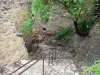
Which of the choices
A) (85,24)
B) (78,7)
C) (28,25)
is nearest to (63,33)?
(85,24)

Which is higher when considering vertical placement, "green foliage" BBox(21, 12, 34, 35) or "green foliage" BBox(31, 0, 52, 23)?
"green foliage" BBox(31, 0, 52, 23)

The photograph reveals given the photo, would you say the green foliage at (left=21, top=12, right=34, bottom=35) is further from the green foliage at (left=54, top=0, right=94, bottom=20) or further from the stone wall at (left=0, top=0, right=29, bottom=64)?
the green foliage at (left=54, top=0, right=94, bottom=20)

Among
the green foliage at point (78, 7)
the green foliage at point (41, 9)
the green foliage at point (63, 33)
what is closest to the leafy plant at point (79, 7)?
the green foliage at point (78, 7)

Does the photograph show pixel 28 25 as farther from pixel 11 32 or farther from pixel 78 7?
pixel 11 32

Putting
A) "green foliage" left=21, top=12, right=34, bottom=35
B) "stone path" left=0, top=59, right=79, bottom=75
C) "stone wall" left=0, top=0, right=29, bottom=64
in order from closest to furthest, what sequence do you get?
"stone path" left=0, top=59, right=79, bottom=75 → "green foliage" left=21, top=12, right=34, bottom=35 → "stone wall" left=0, top=0, right=29, bottom=64

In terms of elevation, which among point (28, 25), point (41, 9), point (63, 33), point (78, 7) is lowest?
point (63, 33)

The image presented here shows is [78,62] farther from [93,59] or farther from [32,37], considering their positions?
[32,37]

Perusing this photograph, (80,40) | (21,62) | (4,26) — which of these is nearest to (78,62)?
(80,40)

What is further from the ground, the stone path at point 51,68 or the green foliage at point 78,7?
the green foliage at point 78,7

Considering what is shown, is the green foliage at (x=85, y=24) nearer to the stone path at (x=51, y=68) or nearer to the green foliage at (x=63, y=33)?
the green foliage at (x=63, y=33)

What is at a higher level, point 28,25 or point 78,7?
point 78,7

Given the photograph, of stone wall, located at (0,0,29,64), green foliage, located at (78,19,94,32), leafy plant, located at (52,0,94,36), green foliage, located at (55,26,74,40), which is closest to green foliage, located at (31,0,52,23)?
leafy plant, located at (52,0,94,36)

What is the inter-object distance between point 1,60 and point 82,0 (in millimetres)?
3108

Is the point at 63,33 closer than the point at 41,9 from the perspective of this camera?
No
